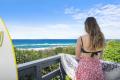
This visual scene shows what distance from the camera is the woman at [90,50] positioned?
5.40m

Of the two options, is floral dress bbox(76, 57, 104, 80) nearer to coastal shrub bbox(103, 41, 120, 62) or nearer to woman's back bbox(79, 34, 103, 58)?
woman's back bbox(79, 34, 103, 58)

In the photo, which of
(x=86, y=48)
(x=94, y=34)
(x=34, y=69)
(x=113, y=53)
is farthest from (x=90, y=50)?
(x=113, y=53)

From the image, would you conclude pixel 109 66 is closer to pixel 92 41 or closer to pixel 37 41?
pixel 92 41

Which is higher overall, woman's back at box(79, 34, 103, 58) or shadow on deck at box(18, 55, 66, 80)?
woman's back at box(79, 34, 103, 58)

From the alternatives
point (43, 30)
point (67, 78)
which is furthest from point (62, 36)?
point (67, 78)

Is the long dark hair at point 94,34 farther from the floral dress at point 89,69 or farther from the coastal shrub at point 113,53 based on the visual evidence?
the coastal shrub at point 113,53

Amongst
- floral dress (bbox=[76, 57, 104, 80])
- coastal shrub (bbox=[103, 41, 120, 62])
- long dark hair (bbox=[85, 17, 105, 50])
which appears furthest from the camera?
coastal shrub (bbox=[103, 41, 120, 62])

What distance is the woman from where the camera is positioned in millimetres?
5402

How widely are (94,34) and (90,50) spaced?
0.24m

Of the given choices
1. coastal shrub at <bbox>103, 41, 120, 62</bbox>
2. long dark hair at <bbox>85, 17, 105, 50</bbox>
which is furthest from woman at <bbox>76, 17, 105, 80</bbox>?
coastal shrub at <bbox>103, 41, 120, 62</bbox>

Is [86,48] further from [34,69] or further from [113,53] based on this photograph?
[113,53]

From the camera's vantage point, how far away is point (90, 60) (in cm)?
556

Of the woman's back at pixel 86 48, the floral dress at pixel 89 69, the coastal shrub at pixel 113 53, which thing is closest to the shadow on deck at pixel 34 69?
the floral dress at pixel 89 69

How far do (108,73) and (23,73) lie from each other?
1308 millimetres
